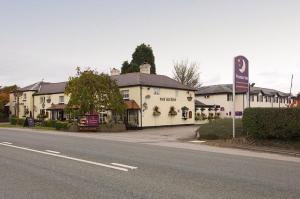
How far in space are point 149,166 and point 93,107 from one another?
28644 mm

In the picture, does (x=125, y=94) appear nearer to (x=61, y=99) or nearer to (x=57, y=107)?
(x=57, y=107)

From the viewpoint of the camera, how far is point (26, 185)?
28.1ft

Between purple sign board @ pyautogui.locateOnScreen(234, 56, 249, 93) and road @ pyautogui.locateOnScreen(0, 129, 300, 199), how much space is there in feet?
34.8

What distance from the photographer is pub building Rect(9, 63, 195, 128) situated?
144 feet

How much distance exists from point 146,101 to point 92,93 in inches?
298

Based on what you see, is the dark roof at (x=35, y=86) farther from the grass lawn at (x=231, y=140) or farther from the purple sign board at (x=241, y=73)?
the purple sign board at (x=241, y=73)

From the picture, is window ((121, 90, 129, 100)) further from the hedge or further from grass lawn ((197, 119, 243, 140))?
the hedge

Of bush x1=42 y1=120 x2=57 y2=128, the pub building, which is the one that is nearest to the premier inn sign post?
the pub building

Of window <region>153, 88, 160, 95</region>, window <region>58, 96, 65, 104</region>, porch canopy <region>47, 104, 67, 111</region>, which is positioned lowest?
porch canopy <region>47, 104, 67, 111</region>

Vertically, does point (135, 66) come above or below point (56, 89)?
above

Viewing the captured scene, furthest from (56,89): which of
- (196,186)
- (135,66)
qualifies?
(196,186)

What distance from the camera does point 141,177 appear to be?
31.0 ft

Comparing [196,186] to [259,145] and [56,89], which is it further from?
[56,89]

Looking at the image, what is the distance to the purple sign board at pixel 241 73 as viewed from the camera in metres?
23.3
